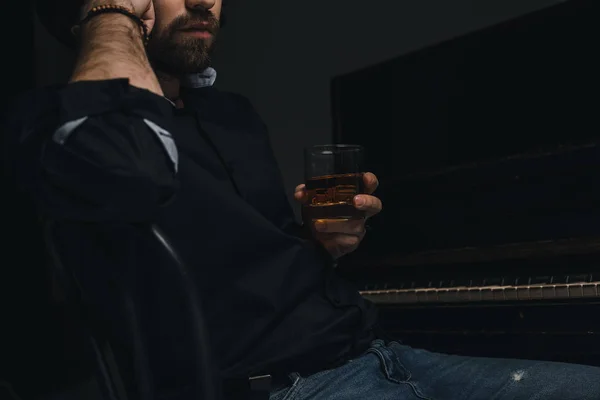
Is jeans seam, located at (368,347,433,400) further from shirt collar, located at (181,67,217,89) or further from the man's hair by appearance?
the man's hair

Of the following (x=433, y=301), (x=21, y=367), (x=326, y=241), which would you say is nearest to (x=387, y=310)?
(x=433, y=301)

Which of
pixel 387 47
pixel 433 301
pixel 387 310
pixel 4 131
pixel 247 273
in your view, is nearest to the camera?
pixel 4 131

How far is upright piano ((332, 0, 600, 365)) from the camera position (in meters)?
1.70

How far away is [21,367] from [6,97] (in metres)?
1.02

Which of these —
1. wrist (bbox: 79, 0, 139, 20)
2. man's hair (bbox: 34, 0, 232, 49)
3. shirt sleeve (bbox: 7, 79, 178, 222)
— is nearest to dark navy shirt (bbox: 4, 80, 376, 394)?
shirt sleeve (bbox: 7, 79, 178, 222)

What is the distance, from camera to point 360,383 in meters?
1.12

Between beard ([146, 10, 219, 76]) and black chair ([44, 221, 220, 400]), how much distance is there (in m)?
0.62

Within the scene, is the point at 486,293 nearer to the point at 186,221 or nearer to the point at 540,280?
the point at 540,280

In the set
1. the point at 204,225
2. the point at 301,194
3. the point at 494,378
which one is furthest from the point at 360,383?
the point at 301,194

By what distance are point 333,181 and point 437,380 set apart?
0.41 m

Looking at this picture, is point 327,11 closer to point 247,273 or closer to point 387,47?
point 387,47

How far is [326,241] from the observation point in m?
1.32

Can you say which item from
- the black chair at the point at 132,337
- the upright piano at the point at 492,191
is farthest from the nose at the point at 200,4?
the upright piano at the point at 492,191

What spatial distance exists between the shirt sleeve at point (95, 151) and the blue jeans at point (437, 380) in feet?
1.52
